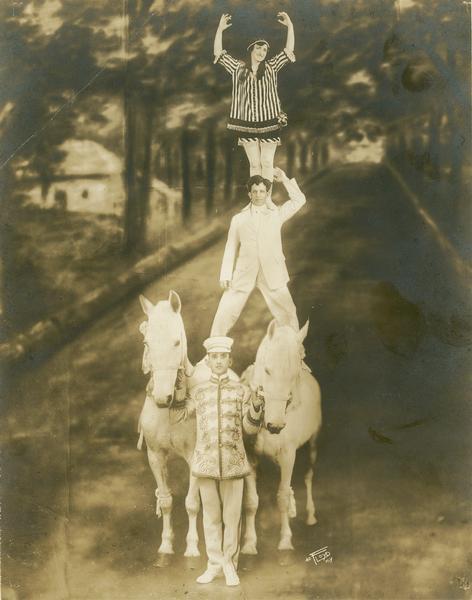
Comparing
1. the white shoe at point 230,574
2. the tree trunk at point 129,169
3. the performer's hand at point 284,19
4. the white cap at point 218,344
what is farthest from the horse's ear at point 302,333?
the performer's hand at point 284,19

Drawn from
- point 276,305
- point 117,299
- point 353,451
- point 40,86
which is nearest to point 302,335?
point 276,305

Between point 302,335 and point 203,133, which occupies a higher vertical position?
point 203,133

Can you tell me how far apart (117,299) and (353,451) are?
2.76 metres

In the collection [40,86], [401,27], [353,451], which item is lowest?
[353,451]

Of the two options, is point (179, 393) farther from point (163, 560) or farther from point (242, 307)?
point (163, 560)

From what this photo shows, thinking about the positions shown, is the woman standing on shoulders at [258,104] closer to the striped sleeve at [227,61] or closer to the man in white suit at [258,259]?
the striped sleeve at [227,61]

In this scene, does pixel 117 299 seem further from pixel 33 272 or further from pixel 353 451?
pixel 353 451

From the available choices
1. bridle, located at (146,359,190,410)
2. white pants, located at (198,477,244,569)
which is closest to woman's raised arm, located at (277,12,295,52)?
bridle, located at (146,359,190,410)

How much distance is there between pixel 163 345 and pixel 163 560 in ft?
6.80

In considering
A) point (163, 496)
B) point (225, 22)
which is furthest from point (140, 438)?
point (225, 22)

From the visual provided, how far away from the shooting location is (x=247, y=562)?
899cm

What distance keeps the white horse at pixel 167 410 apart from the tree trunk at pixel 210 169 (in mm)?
981

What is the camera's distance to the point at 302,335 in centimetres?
920

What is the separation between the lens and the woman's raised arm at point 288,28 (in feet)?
31.0
